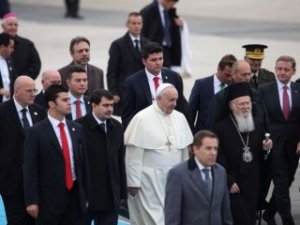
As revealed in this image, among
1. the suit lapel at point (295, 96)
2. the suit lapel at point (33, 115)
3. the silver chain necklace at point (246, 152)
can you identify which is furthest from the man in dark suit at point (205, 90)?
the suit lapel at point (33, 115)

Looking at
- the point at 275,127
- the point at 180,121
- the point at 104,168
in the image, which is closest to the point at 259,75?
Result: the point at 275,127

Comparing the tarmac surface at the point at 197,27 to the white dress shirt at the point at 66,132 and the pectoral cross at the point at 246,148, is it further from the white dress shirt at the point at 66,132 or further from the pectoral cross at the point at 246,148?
the white dress shirt at the point at 66,132

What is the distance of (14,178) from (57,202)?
936 mm

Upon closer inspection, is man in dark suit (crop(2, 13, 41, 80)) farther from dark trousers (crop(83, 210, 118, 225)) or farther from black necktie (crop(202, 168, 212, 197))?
black necktie (crop(202, 168, 212, 197))

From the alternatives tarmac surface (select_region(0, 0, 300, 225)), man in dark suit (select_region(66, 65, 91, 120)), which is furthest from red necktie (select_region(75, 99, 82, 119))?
tarmac surface (select_region(0, 0, 300, 225))

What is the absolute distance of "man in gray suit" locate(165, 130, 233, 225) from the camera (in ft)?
38.3

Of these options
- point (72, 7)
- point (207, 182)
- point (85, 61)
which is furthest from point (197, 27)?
point (207, 182)

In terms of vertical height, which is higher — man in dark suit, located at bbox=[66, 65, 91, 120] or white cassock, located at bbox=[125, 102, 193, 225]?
man in dark suit, located at bbox=[66, 65, 91, 120]

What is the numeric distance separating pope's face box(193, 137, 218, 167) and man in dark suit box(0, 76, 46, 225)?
261cm

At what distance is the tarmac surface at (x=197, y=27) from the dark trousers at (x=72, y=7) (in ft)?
0.81

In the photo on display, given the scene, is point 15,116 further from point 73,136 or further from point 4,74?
point 4,74

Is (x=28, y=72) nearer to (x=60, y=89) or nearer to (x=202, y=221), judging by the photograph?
(x=60, y=89)

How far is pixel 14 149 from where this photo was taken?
44.4ft

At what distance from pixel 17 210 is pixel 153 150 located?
1609 millimetres
